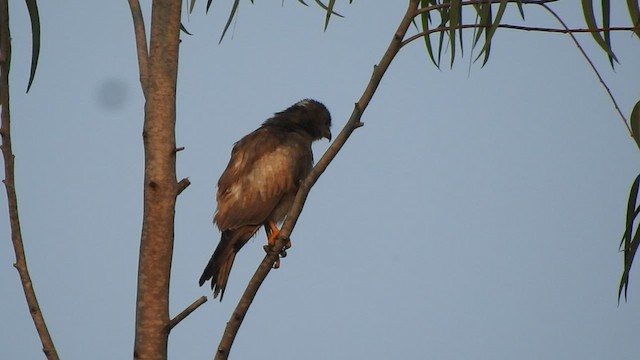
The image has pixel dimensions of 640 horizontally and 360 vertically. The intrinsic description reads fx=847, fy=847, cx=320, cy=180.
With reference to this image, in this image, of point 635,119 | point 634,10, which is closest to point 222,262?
point 635,119

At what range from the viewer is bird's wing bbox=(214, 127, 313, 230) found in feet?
21.7

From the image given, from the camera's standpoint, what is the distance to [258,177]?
679 cm

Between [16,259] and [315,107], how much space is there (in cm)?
513

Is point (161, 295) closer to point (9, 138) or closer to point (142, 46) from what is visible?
point (9, 138)

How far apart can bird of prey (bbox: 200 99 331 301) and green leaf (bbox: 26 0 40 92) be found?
8.04ft

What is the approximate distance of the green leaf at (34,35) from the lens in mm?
3977

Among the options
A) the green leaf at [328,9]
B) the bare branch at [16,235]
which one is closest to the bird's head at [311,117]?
the green leaf at [328,9]

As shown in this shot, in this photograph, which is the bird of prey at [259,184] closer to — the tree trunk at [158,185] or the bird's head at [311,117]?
the bird's head at [311,117]

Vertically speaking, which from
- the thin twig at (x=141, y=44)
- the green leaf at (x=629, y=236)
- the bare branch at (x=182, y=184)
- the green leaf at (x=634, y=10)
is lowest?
the green leaf at (x=629, y=236)

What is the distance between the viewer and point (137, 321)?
10.8 feet

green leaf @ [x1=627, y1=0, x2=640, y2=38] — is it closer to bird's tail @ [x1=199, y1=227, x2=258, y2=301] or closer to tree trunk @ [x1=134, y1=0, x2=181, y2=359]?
tree trunk @ [x1=134, y1=0, x2=181, y2=359]

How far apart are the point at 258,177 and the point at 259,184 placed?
65mm

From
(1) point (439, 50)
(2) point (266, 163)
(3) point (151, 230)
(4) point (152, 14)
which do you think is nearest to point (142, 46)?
(4) point (152, 14)

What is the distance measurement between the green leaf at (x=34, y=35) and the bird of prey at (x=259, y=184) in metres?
2.45
